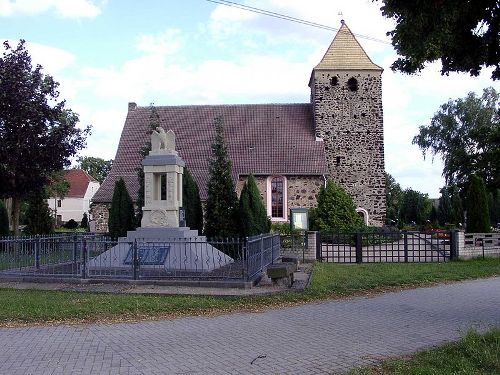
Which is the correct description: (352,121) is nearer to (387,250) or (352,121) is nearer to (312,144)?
(312,144)

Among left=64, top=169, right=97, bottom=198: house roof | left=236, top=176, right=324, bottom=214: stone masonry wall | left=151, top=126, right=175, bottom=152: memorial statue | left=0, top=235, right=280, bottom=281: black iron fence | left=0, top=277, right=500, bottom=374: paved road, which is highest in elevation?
left=64, top=169, right=97, bottom=198: house roof

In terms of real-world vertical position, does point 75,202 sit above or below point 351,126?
below

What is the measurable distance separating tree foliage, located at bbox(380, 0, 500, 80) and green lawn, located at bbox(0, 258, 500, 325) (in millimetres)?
5444

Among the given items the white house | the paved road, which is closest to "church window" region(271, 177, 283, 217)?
the paved road

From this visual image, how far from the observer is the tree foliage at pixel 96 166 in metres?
91.2

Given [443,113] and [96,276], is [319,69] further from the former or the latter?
[96,276]

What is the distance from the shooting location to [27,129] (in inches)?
926

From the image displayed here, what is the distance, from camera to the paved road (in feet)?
21.4

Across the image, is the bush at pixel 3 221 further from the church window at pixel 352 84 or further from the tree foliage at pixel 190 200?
the church window at pixel 352 84

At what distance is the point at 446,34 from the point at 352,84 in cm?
3053

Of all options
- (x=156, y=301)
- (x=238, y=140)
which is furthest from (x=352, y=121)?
(x=156, y=301)

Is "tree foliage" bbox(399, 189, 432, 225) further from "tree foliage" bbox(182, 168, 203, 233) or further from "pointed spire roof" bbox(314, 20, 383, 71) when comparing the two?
"tree foliage" bbox(182, 168, 203, 233)

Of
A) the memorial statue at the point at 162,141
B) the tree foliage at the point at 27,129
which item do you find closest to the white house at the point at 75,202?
the tree foliage at the point at 27,129

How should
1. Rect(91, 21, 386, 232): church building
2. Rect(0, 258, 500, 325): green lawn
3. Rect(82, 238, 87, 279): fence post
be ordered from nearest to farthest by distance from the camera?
1. Rect(0, 258, 500, 325): green lawn
2. Rect(82, 238, 87, 279): fence post
3. Rect(91, 21, 386, 232): church building
